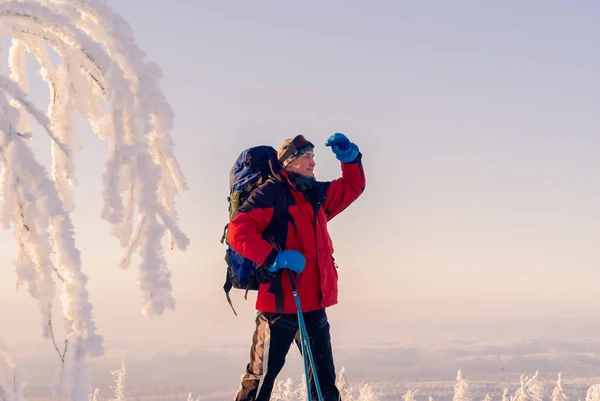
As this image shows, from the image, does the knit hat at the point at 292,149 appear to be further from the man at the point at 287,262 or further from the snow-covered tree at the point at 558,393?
the snow-covered tree at the point at 558,393

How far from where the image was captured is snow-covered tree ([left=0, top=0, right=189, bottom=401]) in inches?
101

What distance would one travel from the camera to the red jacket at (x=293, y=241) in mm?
4770

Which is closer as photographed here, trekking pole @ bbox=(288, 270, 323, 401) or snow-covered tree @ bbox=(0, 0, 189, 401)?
snow-covered tree @ bbox=(0, 0, 189, 401)

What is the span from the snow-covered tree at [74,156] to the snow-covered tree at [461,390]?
942 inches

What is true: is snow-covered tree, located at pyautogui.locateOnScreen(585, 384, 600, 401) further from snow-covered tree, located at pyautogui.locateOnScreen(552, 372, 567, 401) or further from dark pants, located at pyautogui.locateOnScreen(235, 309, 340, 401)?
dark pants, located at pyautogui.locateOnScreen(235, 309, 340, 401)

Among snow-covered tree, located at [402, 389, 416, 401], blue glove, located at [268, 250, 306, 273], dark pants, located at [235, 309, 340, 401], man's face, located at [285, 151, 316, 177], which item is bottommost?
snow-covered tree, located at [402, 389, 416, 401]

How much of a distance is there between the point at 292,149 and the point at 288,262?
1.10m

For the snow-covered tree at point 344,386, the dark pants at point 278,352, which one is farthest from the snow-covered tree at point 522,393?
the dark pants at point 278,352

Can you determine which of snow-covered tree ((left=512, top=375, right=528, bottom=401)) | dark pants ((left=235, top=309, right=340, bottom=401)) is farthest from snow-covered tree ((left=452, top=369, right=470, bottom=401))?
dark pants ((left=235, top=309, right=340, bottom=401))

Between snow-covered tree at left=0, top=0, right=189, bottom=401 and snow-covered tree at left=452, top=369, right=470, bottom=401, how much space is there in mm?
23914

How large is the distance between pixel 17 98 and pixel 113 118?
1.49ft

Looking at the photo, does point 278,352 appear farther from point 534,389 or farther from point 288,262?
point 534,389

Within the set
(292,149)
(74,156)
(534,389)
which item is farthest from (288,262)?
(534,389)

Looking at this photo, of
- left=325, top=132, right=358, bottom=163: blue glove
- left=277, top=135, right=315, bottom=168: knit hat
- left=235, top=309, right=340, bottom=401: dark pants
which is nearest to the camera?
left=235, top=309, right=340, bottom=401: dark pants
